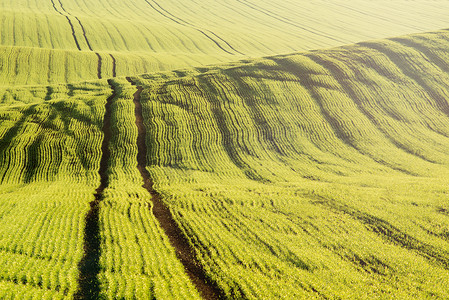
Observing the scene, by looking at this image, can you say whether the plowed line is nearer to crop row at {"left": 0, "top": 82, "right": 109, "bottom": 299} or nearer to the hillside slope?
the hillside slope

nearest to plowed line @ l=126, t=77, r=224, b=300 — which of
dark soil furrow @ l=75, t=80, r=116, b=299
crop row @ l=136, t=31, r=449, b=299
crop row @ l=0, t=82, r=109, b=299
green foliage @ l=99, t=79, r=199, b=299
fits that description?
green foliage @ l=99, t=79, r=199, b=299

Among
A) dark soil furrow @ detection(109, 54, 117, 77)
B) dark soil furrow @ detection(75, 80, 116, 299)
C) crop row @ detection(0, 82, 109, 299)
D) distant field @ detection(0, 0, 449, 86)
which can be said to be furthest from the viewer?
distant field @ detection(0, 0, 449, 86)

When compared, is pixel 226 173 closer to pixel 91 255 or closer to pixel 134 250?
pixel 134 250

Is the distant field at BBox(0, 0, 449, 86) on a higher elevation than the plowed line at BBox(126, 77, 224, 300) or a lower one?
higher

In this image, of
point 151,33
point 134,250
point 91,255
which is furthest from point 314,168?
point 151,33

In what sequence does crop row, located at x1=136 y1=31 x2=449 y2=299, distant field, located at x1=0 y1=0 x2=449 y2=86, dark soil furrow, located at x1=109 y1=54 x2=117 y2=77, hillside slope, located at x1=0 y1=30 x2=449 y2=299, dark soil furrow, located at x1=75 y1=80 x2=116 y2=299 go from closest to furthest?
dark soil furrow, located at x1=75 y1=80 x2=116 y2=299
hillside slope, located at x1=0 y1=30 x2=449 y2=299
crop row, located at x1=136 y1=31 x2=449 y2=299
dark soil furrow, located at x1=109 y1=54 x2=117 y2=77
distant field, located at x1=0 y1=0 x2=449 y2=86

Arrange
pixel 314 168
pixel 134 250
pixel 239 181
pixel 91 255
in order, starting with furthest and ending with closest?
pixel 314 168, pixel 239 181, pixel 134 250, pixel 91 255

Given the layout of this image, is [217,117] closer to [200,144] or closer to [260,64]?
[200,144]

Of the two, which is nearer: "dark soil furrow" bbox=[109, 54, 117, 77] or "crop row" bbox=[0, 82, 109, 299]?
"crop row" bbox=[0, 82, 109, 299]
